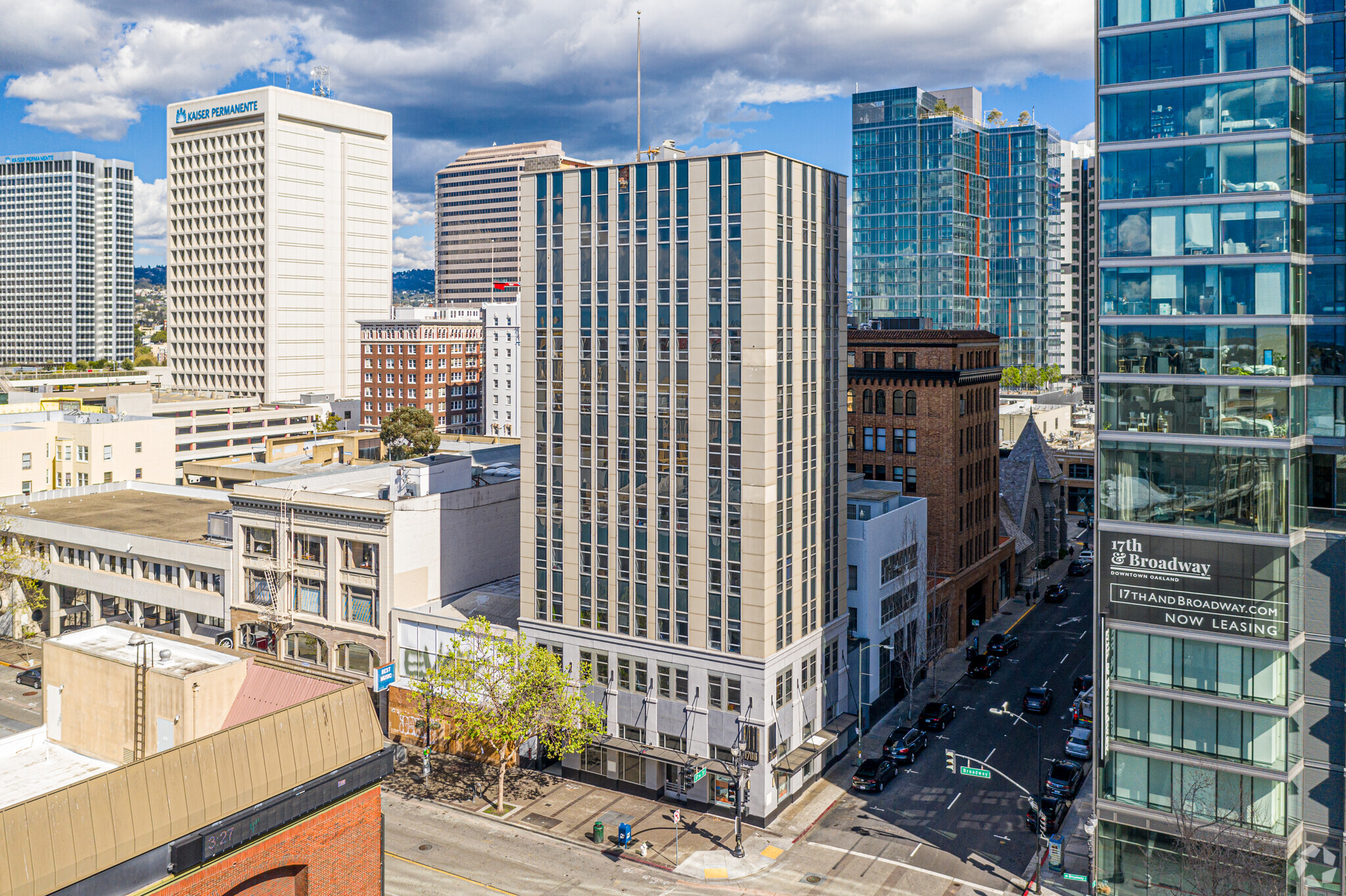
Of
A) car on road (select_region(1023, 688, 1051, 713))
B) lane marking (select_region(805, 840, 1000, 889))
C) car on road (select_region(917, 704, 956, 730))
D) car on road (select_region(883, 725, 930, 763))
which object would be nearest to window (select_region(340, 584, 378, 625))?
lane marking (select_region(805, 840, 1000, 889))

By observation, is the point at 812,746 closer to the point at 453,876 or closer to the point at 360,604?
the point at 453,876

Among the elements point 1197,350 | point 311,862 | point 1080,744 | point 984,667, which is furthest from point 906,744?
point 311,862

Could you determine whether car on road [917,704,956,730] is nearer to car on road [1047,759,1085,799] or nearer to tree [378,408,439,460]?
car on road [1047,759,1085,799]

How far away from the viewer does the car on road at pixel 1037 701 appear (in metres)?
73.1

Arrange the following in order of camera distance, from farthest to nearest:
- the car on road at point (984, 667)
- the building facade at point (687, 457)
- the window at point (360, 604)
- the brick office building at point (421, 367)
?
the brick office building at point (421, 367) < the car on road at point (984, 667) < the window at point (360, 604) < the building facade at point (687, 457)

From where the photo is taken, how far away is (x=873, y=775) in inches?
2422

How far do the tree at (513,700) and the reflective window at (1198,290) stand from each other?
35664mm

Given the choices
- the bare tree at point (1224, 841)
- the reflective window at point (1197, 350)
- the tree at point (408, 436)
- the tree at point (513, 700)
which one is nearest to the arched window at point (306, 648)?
the tree at point (513, 700)

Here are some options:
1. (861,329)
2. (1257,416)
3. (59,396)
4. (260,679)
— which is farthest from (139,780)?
(59,396)

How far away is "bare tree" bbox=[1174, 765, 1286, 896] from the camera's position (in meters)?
43.3

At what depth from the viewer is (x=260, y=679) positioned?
38906 mm

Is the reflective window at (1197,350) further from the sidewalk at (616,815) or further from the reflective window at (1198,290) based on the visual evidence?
the sidewalk at (616,815)

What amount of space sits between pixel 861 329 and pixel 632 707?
4555cm

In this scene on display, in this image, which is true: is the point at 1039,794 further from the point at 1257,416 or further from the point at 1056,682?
the point at 1257,416
